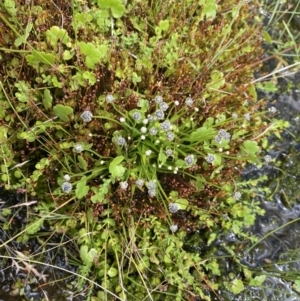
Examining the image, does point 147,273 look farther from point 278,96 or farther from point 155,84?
point 278,96

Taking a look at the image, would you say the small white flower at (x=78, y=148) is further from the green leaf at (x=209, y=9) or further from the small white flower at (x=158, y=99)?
the green leaf at (x=209, y=9)

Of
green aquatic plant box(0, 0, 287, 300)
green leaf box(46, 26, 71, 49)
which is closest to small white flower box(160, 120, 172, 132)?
green aquatic plant box(0, 0, 287, 300)

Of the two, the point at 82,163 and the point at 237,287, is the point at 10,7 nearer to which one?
the point at 82,163

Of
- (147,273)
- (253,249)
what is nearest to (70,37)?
(147,273)

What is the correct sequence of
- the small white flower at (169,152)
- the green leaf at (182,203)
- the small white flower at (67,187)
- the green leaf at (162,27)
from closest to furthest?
the small white flower at (67,187), the small white flower at (169,152), the green leaf at (182,203), the green leaf at (162,27)

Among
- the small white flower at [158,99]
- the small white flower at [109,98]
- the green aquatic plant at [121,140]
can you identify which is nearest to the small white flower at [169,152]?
the green aquatic plant at [121,140]

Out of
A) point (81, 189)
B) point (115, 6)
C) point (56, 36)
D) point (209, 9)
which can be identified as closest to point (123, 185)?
point (81, 189)

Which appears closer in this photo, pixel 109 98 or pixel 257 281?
pixel 109 98
